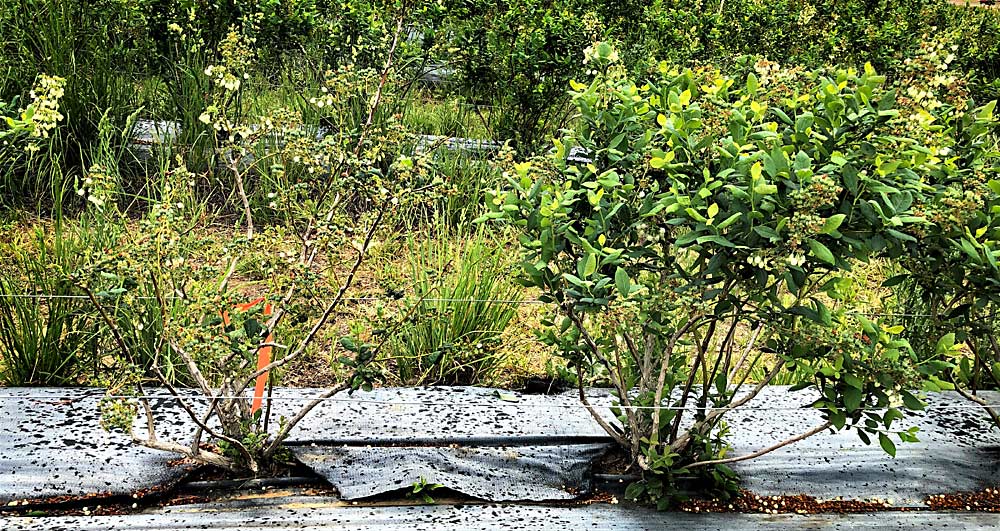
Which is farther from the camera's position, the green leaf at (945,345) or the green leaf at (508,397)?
the green leaf at (508,397)

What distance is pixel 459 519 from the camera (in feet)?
7.79

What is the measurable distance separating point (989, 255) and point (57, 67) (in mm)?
3842

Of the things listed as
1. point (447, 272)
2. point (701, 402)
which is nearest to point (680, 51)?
point (447, 272)

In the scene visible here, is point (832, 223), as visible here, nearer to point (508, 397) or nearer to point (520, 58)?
point (508, 397)

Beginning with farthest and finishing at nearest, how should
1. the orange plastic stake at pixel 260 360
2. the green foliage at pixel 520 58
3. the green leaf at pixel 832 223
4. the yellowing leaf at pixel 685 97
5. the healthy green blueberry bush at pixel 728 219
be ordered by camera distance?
1. the green foliage at pixel 520 58
2. the orange plastic stake at pixel 260 360
3. the yellowing leaf at pixel 685 97
4. the healthy green blueberry bush at pixel 728 219
5. the green leaf at pixel 832 223

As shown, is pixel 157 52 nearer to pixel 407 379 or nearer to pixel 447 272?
pixel 447 272

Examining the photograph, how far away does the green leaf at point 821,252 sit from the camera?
1920 mm

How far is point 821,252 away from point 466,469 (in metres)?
1.17

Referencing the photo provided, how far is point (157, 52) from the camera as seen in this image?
185 inches

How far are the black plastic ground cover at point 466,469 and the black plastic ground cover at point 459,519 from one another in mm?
60

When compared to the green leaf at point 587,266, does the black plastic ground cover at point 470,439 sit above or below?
below

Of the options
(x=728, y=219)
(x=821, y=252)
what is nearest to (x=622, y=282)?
(x=728, y=219)

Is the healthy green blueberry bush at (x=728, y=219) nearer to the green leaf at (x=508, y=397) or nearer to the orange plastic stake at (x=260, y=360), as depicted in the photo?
the green leaf at (x=508, y=397)

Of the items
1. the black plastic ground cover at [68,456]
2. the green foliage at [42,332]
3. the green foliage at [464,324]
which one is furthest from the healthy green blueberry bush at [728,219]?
the green foliage at [42,332]
